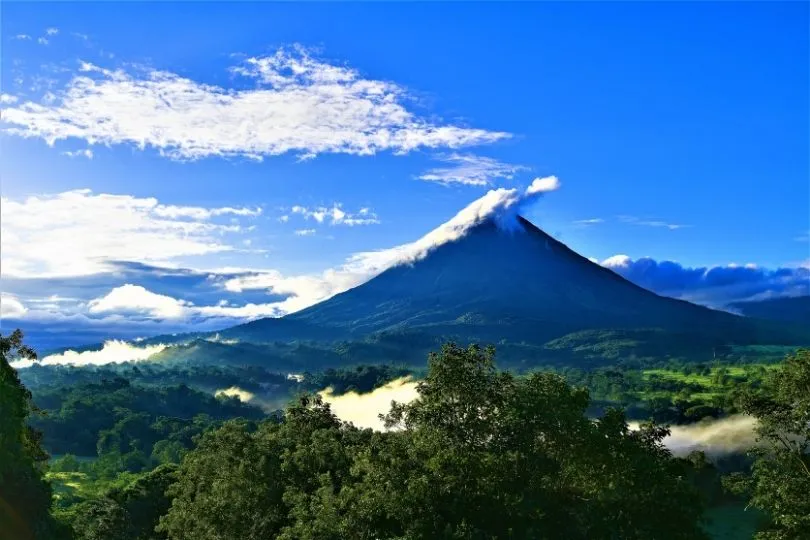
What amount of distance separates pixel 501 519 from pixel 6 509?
16627 millimetres

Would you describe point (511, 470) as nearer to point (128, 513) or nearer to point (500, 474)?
point (500, 474)

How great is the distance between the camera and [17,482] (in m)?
25.6

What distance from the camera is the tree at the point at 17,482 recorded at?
2517 centimetres

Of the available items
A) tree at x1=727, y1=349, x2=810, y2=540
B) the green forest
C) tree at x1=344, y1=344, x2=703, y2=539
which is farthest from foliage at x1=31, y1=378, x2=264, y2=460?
tree at x1=727, y1=349, x2=810, y2=540

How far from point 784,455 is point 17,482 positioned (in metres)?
27.2

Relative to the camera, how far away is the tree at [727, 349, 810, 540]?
81.5 feet

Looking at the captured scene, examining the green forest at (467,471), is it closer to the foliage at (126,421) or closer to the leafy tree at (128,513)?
the leafy tree at (128,513)

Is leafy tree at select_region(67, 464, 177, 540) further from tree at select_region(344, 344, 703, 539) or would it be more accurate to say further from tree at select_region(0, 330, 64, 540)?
tree at select_region(344, 344, 703, 539)

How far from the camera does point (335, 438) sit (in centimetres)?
3177

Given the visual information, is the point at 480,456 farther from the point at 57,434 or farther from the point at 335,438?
the point at 57,434

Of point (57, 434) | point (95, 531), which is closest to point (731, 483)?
point (95, 531)

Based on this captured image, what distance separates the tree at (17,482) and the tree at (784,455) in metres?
25.0

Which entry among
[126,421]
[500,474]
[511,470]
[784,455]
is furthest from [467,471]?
[126,421]

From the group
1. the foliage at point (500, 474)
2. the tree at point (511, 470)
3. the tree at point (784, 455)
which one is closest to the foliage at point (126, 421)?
the foliage at point (500, 474)
